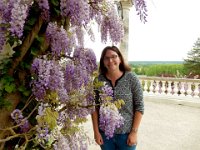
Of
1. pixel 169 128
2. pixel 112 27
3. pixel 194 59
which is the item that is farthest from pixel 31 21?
pixel 194 59

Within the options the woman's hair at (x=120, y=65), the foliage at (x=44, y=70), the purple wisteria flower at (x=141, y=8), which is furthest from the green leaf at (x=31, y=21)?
the woman's hair at (x=120, y=65)

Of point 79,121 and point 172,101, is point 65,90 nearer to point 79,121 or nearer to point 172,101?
point 79,121

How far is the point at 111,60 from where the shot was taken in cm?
192

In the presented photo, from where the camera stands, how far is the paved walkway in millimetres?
4680

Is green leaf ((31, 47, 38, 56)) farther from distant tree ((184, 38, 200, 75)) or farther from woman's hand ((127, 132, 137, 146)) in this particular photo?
distant tree ((184, 38, 200, 75))

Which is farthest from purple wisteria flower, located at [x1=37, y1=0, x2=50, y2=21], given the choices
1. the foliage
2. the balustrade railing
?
the balustrade railing

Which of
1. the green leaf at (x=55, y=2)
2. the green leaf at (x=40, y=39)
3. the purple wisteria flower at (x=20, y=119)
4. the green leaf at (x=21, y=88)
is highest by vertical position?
the green leaf at (x=55, y=2)

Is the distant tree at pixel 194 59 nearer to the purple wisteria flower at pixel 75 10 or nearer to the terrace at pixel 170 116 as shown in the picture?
the terrace at pixel 170 116

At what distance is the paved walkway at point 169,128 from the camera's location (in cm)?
468

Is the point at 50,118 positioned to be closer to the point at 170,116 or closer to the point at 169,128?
the point at 169,128

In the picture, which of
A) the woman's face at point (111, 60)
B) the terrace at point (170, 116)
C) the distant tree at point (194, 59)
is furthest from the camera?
the distant tree at point (194, 59)

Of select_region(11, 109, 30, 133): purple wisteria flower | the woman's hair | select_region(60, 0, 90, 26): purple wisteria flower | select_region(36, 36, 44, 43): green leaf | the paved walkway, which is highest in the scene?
select_region(60, 0, 90, 26): purple wisteria flower

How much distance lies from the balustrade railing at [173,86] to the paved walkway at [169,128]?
20.6 inches

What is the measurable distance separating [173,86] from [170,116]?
78.8 inches
